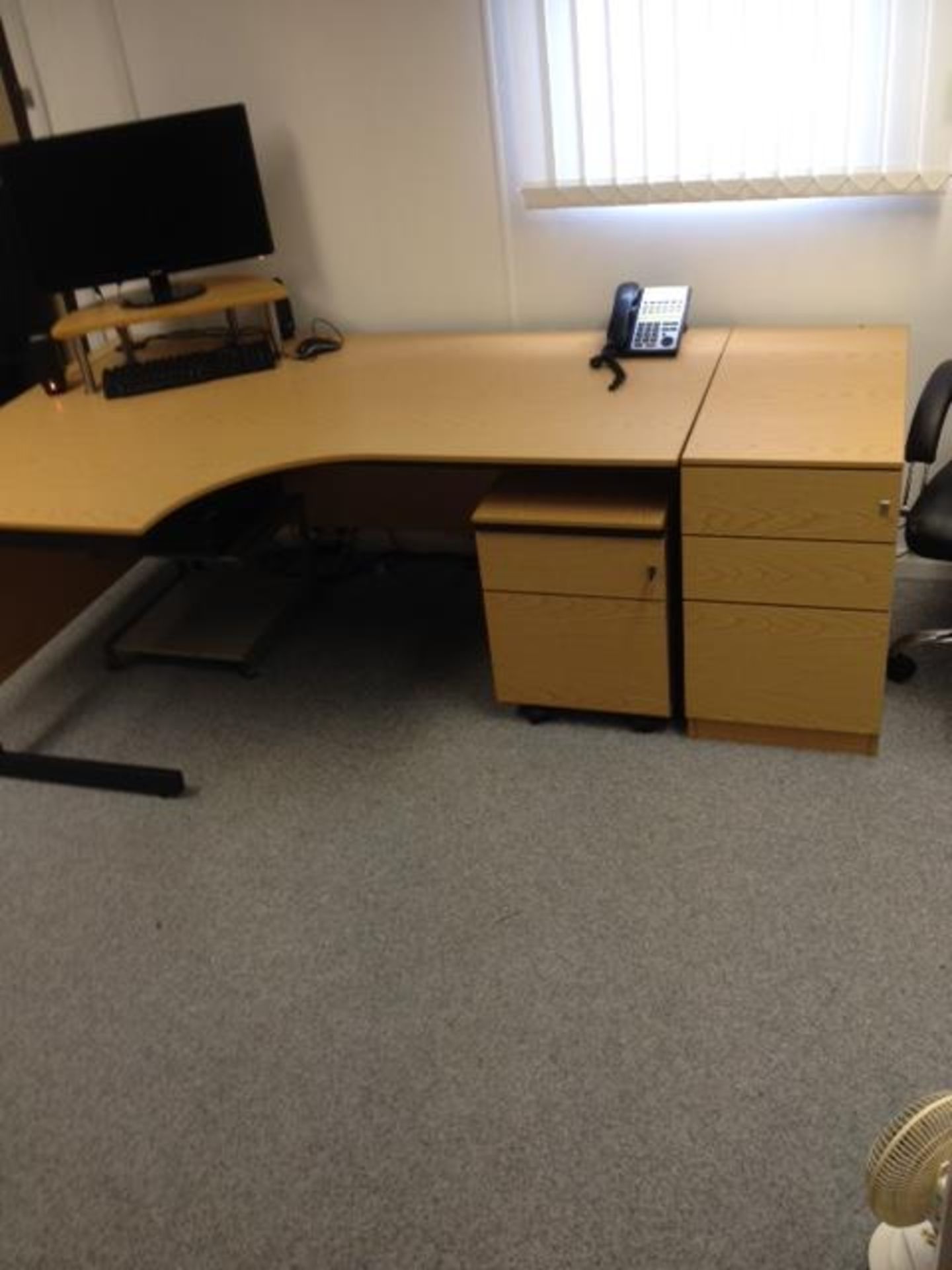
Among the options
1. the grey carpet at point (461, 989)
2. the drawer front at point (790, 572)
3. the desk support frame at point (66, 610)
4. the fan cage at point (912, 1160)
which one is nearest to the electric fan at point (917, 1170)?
the fan cage at point (912, 1160)

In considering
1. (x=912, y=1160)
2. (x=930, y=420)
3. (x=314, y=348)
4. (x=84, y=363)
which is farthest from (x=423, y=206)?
(x=912, y=1160)

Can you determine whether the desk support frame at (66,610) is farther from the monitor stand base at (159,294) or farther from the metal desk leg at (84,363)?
the monitor stand base at (159,294)

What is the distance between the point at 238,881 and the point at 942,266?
80.8 inches

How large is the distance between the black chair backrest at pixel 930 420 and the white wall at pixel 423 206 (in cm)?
41

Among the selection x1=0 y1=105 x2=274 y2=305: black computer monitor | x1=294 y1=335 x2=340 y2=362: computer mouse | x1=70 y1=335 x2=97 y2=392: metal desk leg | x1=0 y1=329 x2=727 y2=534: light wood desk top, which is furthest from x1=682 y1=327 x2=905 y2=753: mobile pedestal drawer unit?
x1=70 y1=335 x2=97 y2=392: metal desk leg

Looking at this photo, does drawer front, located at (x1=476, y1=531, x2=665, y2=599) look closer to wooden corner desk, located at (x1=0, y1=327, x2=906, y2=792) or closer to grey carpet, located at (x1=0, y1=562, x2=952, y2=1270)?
wooden corner desk, located at (x1=0, y1=327, x2=906, y2=792)

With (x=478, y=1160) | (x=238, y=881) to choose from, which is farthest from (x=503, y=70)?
(x=478, y=1160)

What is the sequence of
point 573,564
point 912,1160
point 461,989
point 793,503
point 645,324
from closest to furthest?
point 912,1160 < point 461,989 < point 793,503 < point 573,564 < point 645,324

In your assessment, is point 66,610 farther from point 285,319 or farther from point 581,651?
point 581,651

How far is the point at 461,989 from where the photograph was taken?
6.37 ft

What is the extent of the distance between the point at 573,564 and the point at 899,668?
84cm

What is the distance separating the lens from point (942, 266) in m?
2.54

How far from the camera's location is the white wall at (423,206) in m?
2.60

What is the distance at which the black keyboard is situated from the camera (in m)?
2.75
